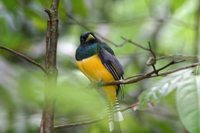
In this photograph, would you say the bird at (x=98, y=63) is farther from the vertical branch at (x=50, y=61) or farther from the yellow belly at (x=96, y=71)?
the vertical branch at (x=50, y=61)

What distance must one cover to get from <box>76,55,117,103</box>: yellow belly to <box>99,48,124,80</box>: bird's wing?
26 millimetres

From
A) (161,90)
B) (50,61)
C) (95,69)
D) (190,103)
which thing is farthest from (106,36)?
(50,61)

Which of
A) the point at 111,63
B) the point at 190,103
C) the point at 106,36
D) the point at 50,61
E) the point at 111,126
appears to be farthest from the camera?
the point at 106,36

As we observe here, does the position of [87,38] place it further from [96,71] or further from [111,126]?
[111,126]

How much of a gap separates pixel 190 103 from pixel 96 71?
50cm

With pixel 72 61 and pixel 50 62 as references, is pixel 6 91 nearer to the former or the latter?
pixel 72 61

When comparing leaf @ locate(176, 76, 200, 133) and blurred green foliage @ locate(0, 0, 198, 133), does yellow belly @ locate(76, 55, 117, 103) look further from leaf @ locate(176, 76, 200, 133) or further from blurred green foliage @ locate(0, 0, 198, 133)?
leaf @ locate(176, 76, 200, 133)

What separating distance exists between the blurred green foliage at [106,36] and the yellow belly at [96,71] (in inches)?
1.4

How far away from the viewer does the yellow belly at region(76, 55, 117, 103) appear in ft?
4.76

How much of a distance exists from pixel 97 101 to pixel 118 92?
0.81 meters

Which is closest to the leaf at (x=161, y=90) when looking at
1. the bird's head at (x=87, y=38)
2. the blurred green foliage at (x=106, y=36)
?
the blurred green foliage at (x=106, y=36)

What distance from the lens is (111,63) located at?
1407 millimetres

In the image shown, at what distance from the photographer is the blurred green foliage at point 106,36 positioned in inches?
71.1

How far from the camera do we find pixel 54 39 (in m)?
0.94
